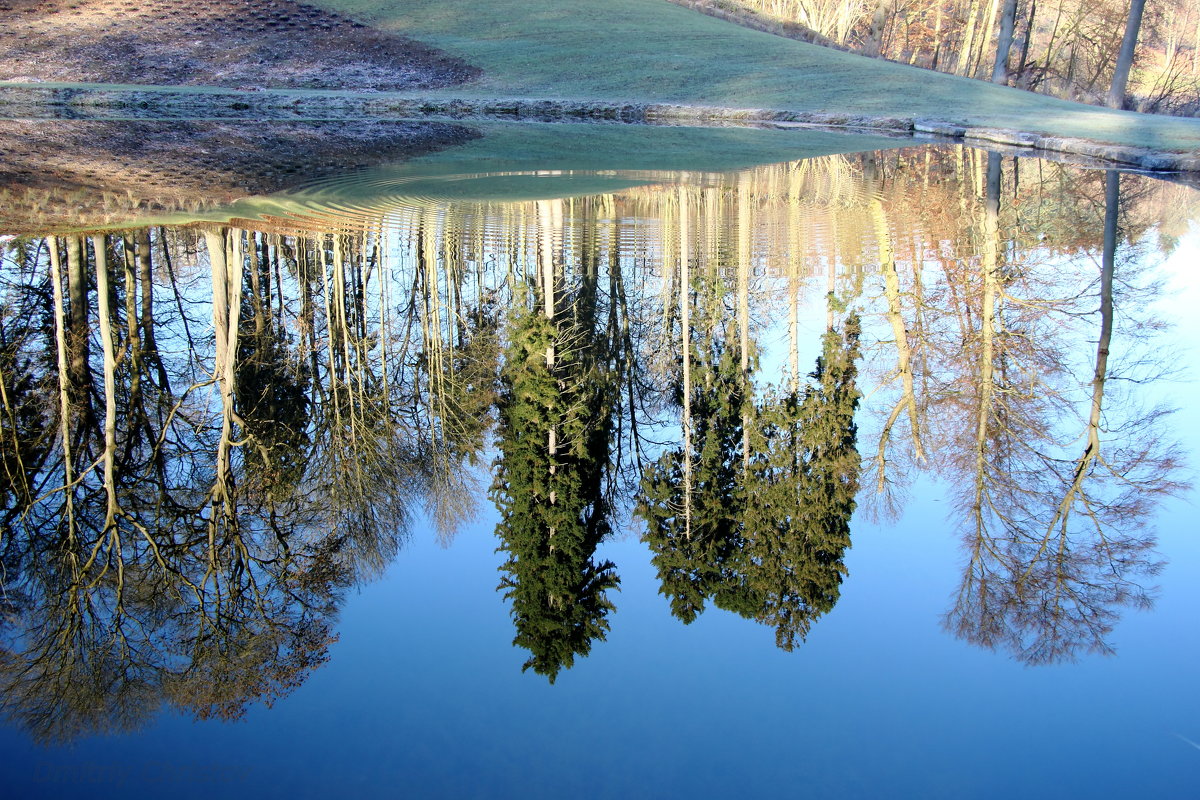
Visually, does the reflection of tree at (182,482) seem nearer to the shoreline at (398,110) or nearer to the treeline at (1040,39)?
the shoreline at (398,110)

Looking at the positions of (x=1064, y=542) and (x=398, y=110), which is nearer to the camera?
(x=1064, y=542)

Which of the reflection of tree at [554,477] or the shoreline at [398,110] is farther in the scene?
the shoreline at [398,110]

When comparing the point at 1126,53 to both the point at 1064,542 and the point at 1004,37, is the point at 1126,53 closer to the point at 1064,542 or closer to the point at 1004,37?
the point at 1004,37

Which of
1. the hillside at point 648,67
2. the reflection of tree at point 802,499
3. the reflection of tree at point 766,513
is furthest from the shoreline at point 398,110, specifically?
the reflection of tree at point 766,513

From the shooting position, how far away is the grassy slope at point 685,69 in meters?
23.8

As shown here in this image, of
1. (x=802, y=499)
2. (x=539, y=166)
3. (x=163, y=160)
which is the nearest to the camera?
(x=802, y=499)

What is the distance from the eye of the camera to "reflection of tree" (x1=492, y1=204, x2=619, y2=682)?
3996 mm

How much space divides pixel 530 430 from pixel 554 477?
583mm

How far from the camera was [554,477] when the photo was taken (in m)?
5.06

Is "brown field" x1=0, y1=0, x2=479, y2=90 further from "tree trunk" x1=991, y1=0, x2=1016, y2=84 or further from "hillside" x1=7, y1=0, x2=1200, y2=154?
"tree trunk" x1=991, y1=0, x2=1016, y2=84

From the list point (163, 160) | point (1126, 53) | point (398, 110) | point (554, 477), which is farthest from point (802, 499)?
point (1126, 53)

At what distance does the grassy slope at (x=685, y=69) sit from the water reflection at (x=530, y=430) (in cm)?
1372

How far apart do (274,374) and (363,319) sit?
→ 3.66ft

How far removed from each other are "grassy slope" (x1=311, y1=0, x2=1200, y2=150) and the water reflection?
540 inches
